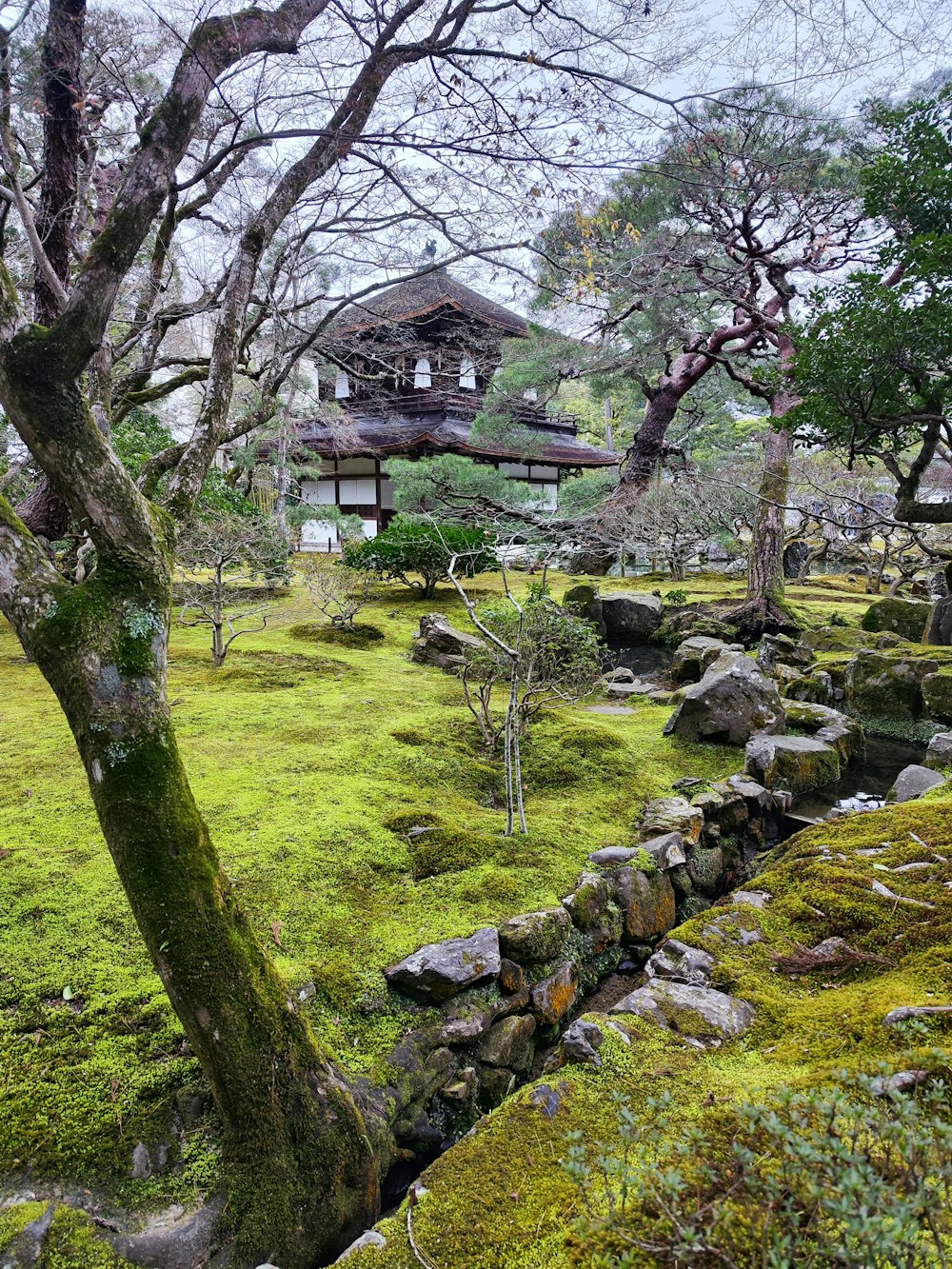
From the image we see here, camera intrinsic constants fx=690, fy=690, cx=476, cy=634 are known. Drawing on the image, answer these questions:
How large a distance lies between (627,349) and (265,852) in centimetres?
1216

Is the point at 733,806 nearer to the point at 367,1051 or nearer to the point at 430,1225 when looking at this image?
the point at 367,1051

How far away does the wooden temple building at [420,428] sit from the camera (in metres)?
15.5

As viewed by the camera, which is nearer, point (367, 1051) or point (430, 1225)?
point (430, 1225)

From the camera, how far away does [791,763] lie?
5.38m

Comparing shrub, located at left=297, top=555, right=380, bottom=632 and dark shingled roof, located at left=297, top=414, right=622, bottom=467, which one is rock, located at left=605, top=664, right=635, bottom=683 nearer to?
shrub, located at left=297, top=555, right=380, bottom=632

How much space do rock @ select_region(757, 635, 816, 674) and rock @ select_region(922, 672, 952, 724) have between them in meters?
2.10

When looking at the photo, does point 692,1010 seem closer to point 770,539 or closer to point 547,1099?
point 547,1099

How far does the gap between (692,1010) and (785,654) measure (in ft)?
25.3

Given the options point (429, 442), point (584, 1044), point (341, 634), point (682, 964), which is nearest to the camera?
point (584, 1044)

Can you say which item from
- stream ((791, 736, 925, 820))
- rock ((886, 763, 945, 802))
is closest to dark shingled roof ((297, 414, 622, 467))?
stream ((791, 736, 925, 820))

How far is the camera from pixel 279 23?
8.59 feet

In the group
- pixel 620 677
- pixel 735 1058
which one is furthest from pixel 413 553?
pixel 735 1058

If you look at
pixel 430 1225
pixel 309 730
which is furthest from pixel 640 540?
pixel 430 1225

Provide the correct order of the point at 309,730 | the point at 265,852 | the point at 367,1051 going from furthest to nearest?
the point at 309,730 → the point at 265,852 → the point at 367,1051
